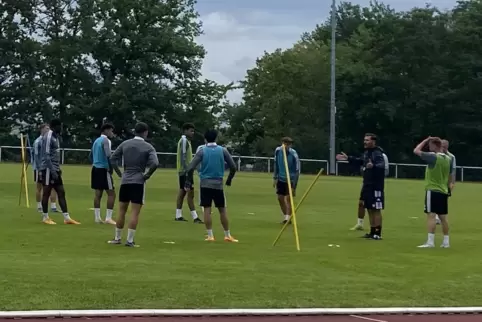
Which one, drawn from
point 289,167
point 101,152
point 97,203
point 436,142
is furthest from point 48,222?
point 436,142

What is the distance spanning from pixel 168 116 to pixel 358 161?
55154 mm

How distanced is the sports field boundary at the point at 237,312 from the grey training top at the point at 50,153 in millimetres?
9076

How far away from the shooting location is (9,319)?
867 centimetres

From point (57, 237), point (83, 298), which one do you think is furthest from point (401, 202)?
point (83, 298)

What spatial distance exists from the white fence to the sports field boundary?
160ft

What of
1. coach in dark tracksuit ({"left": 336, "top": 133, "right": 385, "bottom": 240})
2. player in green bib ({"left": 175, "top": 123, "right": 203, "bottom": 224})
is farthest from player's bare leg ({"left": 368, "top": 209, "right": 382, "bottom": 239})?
player in green bib ({"left": 175, "top": 123, "right": 203, "bottom": 224})

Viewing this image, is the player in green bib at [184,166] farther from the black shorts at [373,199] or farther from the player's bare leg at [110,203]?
the black shorts at [373,199]

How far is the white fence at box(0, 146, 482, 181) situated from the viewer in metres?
59.6

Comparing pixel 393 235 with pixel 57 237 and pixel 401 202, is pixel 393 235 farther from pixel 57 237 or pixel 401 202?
pixel 401 202

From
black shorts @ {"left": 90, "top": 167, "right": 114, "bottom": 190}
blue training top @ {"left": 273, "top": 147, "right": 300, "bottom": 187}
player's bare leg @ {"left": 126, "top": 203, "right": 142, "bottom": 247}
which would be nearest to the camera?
player's bare leg @ {"left": 126, "top": 203, "right": 142, "bottom": 247}

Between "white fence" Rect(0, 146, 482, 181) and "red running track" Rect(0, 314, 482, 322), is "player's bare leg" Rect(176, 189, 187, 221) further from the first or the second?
"white fence" Rect(0, 146, 482, 181)

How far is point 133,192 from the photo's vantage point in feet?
48.1

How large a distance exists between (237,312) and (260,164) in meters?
53.5

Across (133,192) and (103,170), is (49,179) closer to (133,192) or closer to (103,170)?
(103,170)
